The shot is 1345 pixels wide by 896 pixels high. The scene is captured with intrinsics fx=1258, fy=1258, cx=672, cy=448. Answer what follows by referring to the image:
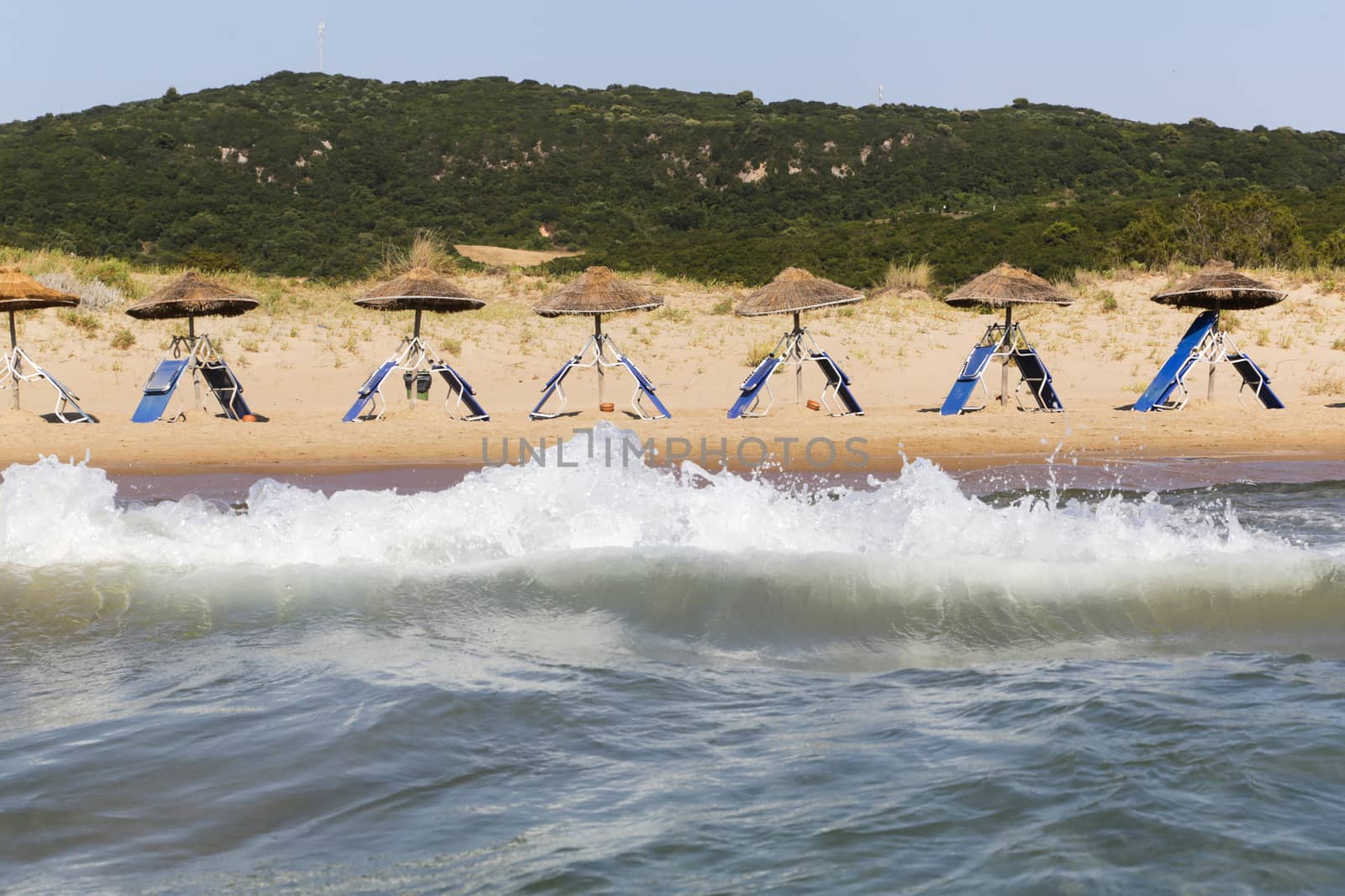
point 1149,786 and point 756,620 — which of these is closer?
Result: point 1149,786

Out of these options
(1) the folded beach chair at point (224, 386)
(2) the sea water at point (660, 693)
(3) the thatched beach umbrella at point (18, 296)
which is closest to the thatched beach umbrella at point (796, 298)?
(1) the folded beach chair at point (224, 386)

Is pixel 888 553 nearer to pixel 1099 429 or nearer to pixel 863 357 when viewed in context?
pixel 1099 429

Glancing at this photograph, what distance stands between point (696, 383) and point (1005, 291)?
198 inches

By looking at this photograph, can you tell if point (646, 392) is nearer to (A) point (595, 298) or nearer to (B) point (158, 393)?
(A) point (595, 298)

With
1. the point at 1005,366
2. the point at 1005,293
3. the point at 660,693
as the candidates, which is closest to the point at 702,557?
the point at 660,693

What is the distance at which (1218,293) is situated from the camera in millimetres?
15055

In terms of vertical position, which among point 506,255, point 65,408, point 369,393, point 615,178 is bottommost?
point 65,408

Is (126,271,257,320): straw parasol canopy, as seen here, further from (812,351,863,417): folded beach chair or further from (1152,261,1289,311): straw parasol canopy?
(1152,261,1289,311): straw parasol canopy

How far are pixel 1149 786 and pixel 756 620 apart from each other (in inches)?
94.3

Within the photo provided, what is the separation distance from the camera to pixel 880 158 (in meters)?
51.2

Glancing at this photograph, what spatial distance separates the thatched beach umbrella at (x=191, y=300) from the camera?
1535 cm

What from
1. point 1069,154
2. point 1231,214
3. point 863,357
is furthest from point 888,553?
point 1069,154

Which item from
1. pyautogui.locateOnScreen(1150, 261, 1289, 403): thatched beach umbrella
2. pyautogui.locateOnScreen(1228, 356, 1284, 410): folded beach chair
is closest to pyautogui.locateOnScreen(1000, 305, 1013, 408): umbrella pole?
pyautogui.locateOnScreen(1150, 261, 1289, 403): thatched beach umbrella

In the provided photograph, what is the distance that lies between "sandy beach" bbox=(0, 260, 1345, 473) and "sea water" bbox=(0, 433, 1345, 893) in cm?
508
